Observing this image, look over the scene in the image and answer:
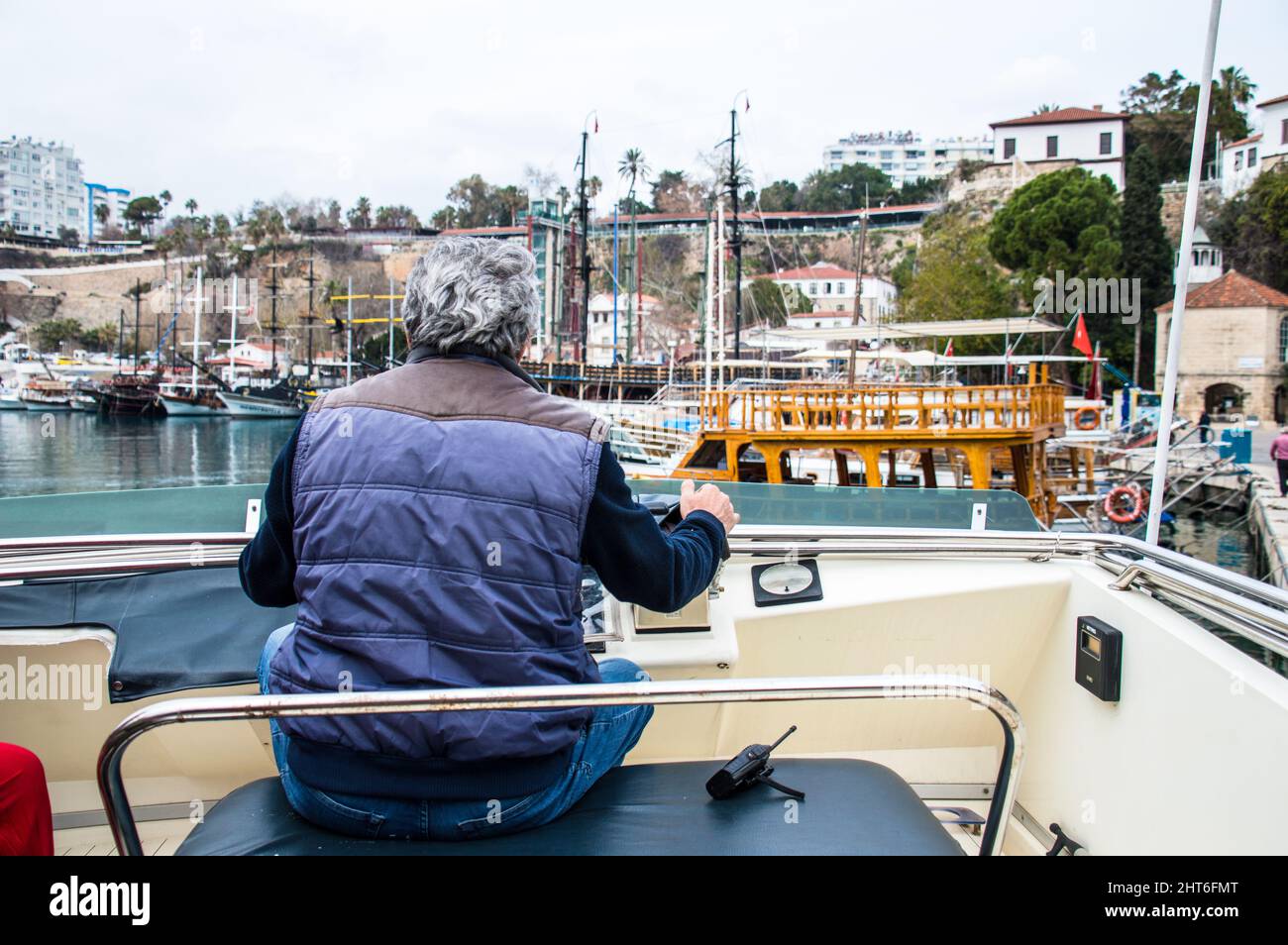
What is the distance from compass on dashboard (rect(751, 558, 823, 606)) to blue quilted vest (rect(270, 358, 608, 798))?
50.5 inches

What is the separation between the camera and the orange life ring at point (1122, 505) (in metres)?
16.0

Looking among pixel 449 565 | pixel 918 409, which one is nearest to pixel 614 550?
pixel 449 565

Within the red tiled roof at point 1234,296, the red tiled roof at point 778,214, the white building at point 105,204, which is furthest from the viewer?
the white building at point 105,204

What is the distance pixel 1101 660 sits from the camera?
2.34 m

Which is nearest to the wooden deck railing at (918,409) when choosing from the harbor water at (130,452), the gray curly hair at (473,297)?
the gray curly hair at (473,297)

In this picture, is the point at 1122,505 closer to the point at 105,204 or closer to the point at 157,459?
the point at 157,459

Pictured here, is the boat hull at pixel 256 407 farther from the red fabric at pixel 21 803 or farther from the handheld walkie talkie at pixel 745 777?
the handheld walkie talkie at pixel 745 777

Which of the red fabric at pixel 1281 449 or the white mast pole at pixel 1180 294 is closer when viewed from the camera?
the white mast pole at pixel 1180 294

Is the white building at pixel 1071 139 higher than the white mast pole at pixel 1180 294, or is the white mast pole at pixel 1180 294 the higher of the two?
the white building at pixel 1071 139

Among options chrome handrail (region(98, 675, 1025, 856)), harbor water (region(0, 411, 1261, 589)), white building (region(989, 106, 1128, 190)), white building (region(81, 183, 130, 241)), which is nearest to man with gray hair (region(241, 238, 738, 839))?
chrome handrail (region(98, 675, 1025, 856))

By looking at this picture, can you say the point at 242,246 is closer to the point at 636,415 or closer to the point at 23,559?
the point at 636,415

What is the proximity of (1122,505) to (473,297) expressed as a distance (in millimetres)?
17350

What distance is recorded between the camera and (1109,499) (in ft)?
53.6

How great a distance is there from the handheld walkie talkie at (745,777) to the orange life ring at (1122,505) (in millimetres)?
16387
